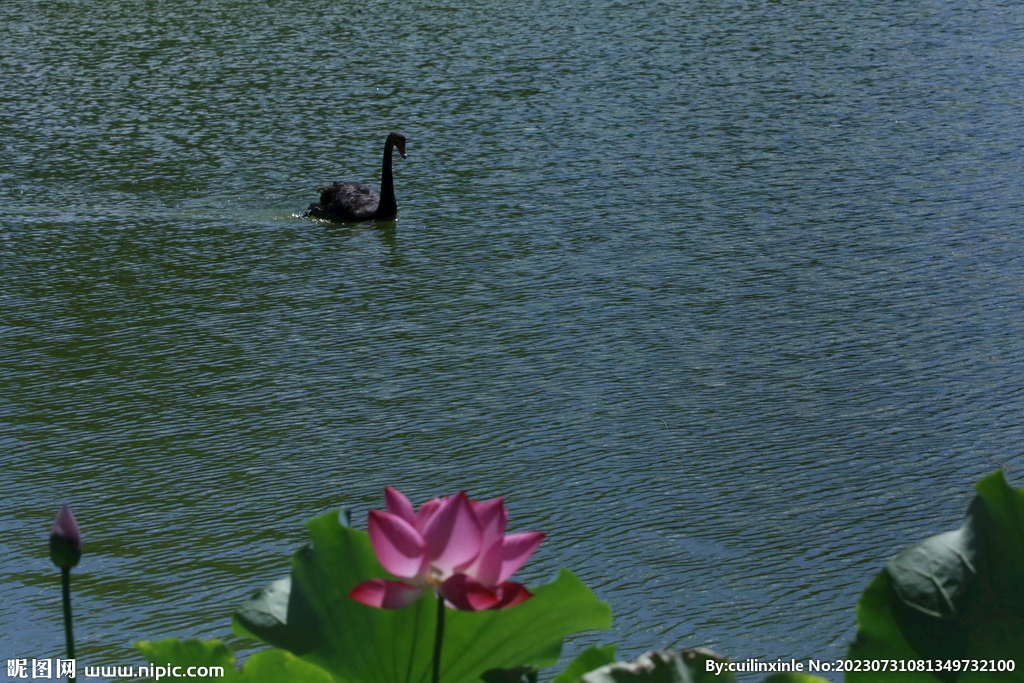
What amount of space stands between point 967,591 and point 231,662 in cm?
54

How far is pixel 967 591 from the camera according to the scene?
813 mm

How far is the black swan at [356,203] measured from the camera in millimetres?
5445

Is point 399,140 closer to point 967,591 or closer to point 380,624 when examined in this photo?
point 380,624

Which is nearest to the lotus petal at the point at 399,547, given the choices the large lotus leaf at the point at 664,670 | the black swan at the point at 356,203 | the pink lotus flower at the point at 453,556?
the pink lotus flower at the point at 453,556

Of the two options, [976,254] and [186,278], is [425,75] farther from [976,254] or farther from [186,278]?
[976,254]

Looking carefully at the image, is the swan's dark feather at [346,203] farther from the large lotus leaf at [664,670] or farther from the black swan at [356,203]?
the large lotus leaf at [664,670]

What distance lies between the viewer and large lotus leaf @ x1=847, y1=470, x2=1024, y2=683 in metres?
0.81

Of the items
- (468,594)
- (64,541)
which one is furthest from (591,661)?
(64,541)

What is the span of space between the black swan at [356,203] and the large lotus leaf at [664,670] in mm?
4700

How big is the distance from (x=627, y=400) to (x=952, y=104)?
363 cm

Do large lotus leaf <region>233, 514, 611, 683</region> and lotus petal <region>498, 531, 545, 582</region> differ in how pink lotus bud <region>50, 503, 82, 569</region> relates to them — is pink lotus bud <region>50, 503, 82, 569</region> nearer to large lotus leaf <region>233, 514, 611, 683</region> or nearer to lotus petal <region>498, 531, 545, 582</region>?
large lotus leaf <region>233, 514, 611, 683</region>

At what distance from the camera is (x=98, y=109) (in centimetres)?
713

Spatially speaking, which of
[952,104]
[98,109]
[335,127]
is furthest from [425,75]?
[952,104]

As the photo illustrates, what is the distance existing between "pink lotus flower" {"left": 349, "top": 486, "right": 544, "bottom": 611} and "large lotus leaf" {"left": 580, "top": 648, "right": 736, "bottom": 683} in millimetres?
91
